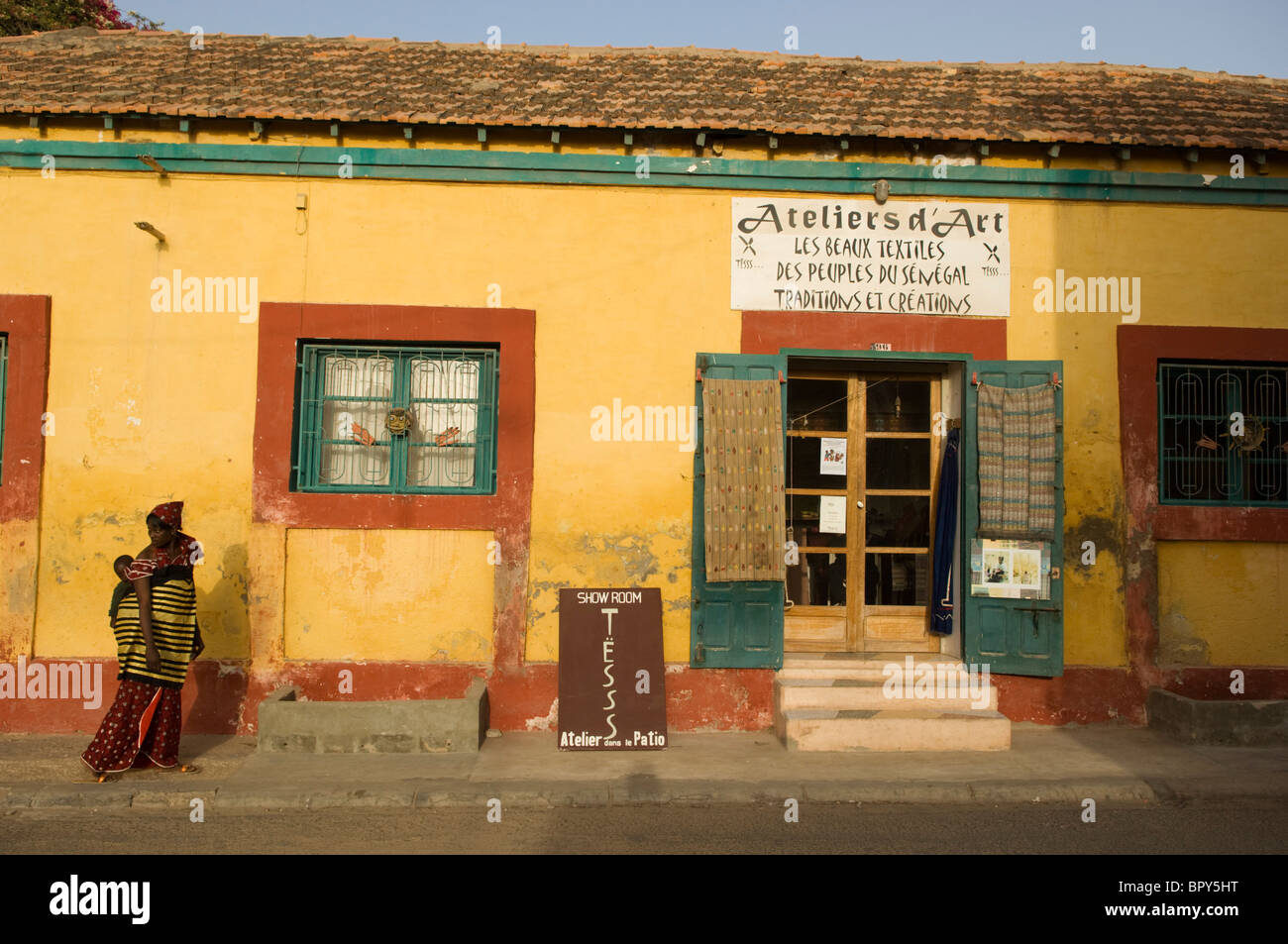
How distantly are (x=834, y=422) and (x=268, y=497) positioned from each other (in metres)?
4.83

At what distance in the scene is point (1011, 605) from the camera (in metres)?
8.15

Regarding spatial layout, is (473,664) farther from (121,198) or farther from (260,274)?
(121,198)

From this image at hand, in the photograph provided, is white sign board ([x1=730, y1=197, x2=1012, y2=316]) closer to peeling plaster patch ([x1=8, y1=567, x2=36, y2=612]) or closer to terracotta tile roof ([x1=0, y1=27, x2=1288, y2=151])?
terracotta tile roof ([x1=0, y1=27, x2=1288, y2=151])

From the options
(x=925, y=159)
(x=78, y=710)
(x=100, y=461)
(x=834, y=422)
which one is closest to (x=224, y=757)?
(x=78, y=710)

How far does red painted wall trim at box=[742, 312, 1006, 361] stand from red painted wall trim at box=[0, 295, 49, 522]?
5.74 meters

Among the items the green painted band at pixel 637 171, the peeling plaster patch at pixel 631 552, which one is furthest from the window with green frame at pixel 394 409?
the green painted band at pixel 637 171

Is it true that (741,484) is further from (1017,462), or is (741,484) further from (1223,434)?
(1223,434)

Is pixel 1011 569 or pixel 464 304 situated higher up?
pixel 464 304

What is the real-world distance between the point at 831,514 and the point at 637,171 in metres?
3.39

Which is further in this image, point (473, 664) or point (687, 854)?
point (473, 664)

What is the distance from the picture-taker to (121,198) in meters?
8.16

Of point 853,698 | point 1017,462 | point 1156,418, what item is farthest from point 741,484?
point 1156,418

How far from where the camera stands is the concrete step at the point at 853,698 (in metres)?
7.76

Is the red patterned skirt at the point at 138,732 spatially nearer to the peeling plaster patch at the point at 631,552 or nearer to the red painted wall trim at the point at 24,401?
the red painted wall trim at the point at 24,401
